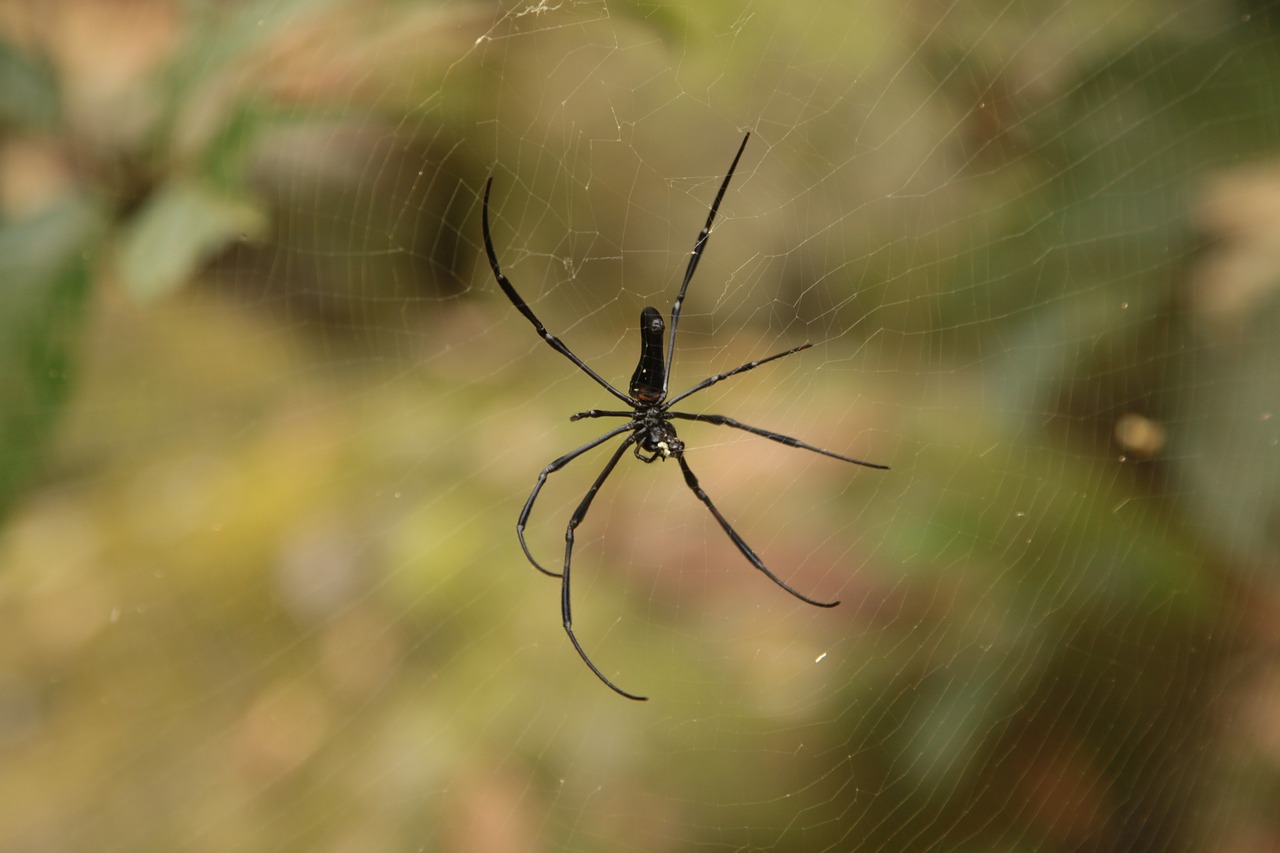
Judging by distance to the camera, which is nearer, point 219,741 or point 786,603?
point 786,603

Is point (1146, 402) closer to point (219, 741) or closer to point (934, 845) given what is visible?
point (934, 845)

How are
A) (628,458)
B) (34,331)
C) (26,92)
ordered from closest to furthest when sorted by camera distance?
(34,331) < (26,92) < (628,458)

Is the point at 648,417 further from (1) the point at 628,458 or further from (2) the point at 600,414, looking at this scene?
(1) the point at 628,458

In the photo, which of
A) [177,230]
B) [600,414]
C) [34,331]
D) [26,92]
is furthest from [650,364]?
[26,92]

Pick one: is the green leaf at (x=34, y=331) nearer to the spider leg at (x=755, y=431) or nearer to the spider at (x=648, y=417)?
the spider at (x=648, y=417)

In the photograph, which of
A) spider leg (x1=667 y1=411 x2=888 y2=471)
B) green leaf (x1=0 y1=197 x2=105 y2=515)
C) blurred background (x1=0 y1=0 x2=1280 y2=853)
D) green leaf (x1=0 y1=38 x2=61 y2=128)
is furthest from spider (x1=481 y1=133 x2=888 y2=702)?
green leaf (x1=0 y1=38 x2=61 y2=128)

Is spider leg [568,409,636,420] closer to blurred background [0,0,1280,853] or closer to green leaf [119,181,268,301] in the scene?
blurred background [0,0,1280,853]

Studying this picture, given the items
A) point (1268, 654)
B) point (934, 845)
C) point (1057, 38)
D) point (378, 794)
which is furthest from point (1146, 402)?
point (378, 794)
